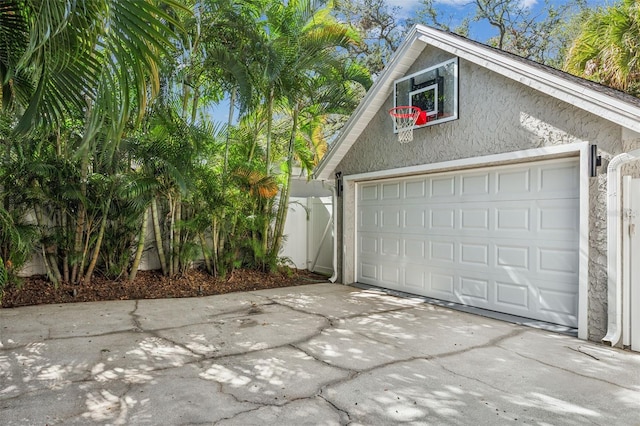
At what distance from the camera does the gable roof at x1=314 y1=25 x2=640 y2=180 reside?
4703mm

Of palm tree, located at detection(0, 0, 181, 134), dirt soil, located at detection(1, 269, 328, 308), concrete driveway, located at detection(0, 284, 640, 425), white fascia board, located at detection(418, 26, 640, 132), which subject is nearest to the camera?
palm tree, located at detection(0, 0, 181, 134)

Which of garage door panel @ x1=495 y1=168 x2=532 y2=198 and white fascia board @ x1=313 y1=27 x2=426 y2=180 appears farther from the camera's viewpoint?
white fascia board @ x1=313 y1=27 x2=426 y2=180

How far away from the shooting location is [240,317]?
6074 mm

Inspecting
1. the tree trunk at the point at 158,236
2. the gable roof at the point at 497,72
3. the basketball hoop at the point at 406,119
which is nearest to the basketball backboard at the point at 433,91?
the basketball hoop at the point at 406,119

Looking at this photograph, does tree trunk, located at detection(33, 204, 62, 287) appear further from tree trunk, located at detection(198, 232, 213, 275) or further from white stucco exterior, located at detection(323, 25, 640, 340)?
white stucco exterior, located at detection(323, 25, 640, 340)

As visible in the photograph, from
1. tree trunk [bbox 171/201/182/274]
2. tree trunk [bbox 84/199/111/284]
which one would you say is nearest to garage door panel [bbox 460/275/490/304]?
tree trunk [bbox 171/201/182/274]

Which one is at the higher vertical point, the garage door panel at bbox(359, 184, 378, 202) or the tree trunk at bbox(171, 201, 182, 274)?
the garage door panel at bbox(359, 184, 378, 202)

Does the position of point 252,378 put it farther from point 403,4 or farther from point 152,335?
point 403,4

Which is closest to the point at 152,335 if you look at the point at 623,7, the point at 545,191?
the point at 545,191

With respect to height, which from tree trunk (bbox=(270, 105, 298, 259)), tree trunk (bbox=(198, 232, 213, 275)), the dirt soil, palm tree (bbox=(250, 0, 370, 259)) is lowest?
the dirt soil

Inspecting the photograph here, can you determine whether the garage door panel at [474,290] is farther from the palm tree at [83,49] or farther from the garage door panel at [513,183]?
the palm tree at [83,49]

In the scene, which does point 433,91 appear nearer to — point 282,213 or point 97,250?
point 282,213

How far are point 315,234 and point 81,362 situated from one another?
681 centimetres

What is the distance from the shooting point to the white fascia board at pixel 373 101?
733cm
